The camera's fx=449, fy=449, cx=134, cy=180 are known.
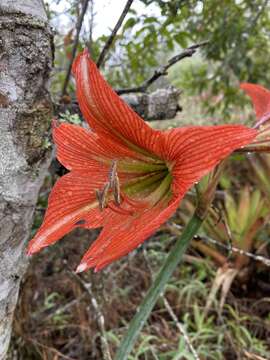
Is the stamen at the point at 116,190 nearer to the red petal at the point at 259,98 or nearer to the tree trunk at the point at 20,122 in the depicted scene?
the tree trunk at the point at 20,122

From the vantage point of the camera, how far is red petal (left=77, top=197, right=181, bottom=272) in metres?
0.59

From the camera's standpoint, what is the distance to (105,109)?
64 centimetres

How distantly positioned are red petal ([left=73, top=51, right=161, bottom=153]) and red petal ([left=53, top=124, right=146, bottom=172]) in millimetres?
39

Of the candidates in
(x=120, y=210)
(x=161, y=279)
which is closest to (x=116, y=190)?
(x=120, y=210)

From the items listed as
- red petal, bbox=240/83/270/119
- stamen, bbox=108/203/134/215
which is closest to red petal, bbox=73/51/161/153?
stamen, bbox=108/203/134/215

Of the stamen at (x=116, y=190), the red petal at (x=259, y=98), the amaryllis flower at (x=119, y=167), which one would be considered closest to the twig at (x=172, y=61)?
the red petal at (x=259, y=98)

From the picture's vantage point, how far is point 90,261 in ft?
Answer: 2.20

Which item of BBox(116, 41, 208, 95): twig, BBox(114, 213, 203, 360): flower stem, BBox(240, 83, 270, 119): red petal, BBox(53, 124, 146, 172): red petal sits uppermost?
BBox(116, 41, 208, 95): twig

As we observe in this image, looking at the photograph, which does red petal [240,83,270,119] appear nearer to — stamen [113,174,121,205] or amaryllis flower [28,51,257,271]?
amaryllis flower [28,51,257,271]

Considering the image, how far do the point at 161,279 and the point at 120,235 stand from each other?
112 millimetres

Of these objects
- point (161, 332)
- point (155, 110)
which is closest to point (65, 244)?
point (161, 332)

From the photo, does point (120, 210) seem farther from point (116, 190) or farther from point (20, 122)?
point (20, 122)

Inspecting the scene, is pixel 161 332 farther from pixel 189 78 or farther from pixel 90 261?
pixel 189 78

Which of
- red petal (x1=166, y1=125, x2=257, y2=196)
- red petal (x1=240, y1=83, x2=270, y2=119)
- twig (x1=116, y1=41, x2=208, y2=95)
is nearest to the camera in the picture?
red petal (x1=166, y1=125, x2=257, y2=196)
